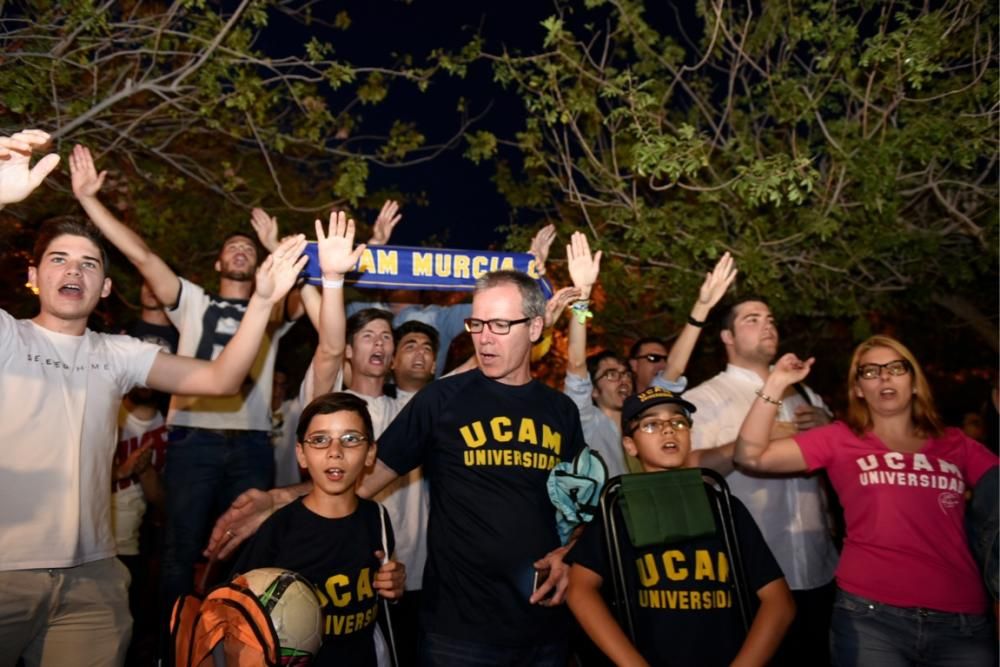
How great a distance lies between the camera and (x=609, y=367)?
6.07 m

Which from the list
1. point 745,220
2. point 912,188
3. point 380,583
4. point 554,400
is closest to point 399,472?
point 380,583

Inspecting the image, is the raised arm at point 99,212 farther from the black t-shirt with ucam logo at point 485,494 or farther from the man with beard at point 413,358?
the black t-shirt with ucam logo at point 485,494

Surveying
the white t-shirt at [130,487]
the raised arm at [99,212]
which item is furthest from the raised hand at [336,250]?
the white t-shirt at [130,487]

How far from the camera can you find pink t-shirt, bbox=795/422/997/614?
3678 mm

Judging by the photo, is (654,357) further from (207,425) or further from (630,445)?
(207,425)

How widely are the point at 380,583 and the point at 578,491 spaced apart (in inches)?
39.6

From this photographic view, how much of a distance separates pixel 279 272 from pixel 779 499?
3447 mm

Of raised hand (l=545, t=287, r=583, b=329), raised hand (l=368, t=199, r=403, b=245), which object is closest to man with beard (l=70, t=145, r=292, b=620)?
raised hand (l=368, t=199, r=403, b=245)

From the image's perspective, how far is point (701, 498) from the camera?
3430 mm

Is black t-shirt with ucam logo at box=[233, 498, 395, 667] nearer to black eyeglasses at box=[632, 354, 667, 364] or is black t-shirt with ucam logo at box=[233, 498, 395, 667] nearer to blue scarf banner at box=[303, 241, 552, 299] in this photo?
blue scarf banner at box=[303, 241, 552, 299]

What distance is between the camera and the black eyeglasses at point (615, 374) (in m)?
5.98

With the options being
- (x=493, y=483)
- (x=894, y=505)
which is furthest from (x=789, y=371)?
(x=493, y=483)

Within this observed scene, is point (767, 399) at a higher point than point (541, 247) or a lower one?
lower

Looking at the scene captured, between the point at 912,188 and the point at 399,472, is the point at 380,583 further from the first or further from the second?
the point at 912,188
